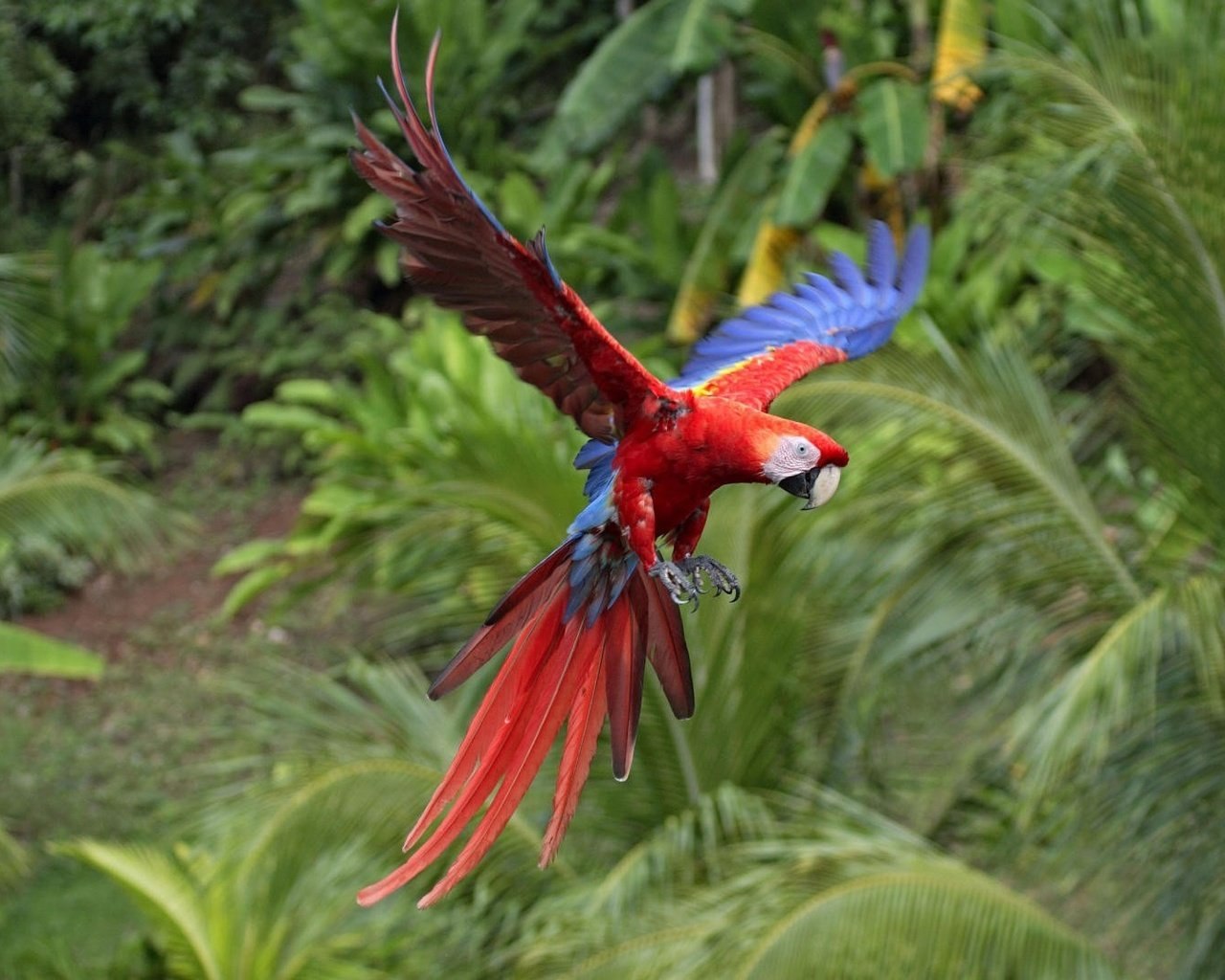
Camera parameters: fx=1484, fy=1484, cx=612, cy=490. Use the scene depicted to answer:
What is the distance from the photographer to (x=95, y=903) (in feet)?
22.8

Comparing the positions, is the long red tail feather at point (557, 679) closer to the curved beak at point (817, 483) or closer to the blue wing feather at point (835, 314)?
the curved beak at point (817, 483)

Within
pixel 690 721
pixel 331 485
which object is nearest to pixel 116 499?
pixel 331 485

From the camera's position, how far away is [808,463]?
1.69 metres

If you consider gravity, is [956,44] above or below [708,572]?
above

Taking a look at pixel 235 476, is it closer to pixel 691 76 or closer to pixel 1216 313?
pixel 691 76

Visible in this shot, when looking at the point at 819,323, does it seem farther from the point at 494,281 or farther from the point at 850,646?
the point at 850,646

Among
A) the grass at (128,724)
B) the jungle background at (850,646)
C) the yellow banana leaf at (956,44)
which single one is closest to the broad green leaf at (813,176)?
the jungle background at (850,646)

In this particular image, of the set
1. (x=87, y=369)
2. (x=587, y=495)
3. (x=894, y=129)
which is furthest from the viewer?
(x=87, y=369)

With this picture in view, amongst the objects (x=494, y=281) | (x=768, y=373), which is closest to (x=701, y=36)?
(x=768, y=373)

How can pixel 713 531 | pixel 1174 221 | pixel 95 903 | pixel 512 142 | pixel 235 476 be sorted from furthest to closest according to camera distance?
1. pixel 512 142
2. pixel 235 476
3. pixel 95 903
4. pixel 713 531
5. pixel 1174 221

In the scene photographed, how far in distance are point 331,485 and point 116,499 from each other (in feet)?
5.51

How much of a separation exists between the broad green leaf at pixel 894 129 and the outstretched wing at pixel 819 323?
4.90m

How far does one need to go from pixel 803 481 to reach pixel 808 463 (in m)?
0.03

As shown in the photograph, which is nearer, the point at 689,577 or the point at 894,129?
the point at 689,577
